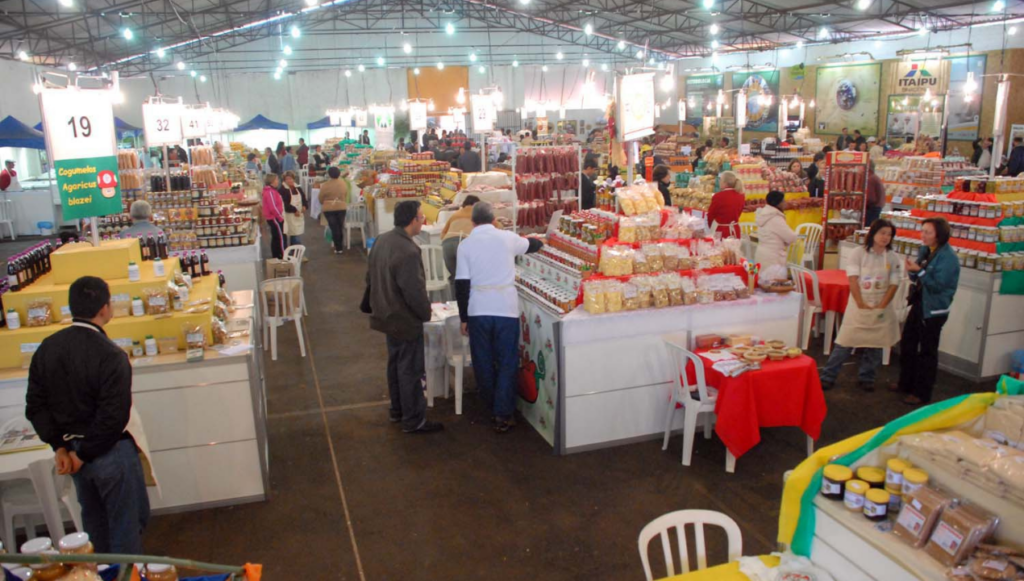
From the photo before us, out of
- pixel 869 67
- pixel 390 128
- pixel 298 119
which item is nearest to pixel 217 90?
pixel 298 119

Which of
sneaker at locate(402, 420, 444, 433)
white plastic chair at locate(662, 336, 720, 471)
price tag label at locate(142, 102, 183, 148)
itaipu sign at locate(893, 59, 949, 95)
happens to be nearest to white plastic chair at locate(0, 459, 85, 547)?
sneaker at locate(402, 420, 444, 433)

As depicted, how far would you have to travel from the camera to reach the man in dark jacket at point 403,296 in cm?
498

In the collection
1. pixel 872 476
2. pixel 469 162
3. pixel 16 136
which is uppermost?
pixel 16 136

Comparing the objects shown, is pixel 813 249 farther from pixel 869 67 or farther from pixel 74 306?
pixel 869 67

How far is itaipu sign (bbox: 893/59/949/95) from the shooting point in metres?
18.1

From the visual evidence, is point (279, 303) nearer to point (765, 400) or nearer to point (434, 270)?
point (434, 270)

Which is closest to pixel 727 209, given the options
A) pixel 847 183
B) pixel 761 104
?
pixel 847 183

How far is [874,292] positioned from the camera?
560 centimetres

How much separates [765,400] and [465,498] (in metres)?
1.97

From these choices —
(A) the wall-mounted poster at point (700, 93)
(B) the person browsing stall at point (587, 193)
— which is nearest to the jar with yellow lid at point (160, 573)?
(B) the person browsing stall at point (587, 193)

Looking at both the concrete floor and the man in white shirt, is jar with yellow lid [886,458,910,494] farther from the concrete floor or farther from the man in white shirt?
the man in white shirt

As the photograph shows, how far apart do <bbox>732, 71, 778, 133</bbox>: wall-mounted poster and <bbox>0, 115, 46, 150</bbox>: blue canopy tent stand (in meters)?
19.6

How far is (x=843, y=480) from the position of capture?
2.40 metres

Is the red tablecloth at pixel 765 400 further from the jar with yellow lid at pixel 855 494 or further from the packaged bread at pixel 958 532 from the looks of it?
the packaged bread at pixel 958 532
